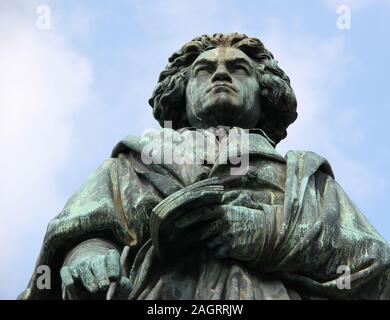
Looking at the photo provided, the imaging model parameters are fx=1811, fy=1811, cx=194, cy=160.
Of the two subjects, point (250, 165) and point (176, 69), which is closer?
point (250, 165)

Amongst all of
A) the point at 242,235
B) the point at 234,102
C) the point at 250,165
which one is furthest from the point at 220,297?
the point at 234,102

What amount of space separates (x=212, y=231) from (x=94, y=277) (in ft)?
3.29

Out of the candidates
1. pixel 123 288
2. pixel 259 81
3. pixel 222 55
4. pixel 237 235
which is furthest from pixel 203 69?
pixel 123 288

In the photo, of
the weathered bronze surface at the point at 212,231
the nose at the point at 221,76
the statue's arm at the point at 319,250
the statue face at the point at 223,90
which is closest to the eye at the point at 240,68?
the statue face at the point at 223,90

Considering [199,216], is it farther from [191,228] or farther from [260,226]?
[260,226]

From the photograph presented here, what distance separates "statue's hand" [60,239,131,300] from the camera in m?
11.1

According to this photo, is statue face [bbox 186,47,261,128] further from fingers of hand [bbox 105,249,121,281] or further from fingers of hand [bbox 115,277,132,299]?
fingers of hand [bbox 115,277,132,299]

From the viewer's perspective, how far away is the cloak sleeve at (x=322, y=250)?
11820 mm

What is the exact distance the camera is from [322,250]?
11.9 metres

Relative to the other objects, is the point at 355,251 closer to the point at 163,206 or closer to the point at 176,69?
A: the point at 163,206

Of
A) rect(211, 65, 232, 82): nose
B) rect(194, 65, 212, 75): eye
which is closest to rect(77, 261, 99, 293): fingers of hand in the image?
rect(211, 65, 232, 82): nose

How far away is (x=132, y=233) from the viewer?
12195mm

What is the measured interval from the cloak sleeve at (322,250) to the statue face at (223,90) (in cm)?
122
